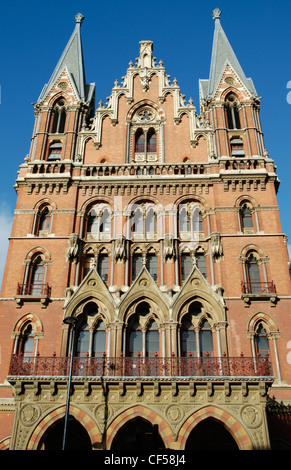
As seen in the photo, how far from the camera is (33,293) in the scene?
919 inches

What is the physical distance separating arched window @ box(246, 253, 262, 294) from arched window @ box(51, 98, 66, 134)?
572 inches

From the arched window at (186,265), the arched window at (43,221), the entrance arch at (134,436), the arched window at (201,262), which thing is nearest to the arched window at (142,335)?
the arched window at (186,265)

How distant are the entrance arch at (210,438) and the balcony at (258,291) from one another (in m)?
5.86

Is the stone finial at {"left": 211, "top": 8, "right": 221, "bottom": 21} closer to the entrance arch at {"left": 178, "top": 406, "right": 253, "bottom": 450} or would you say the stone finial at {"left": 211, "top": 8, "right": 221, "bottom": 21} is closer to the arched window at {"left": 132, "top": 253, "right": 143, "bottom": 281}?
the arched window at {"left": 132, "top": 253, "right": 143, "bottom": 281}

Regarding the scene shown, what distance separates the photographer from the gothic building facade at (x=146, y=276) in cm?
1864

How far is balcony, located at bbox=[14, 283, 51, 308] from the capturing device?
888 inches

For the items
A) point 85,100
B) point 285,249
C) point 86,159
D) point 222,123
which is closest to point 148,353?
point 285,249

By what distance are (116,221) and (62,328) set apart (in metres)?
6.62

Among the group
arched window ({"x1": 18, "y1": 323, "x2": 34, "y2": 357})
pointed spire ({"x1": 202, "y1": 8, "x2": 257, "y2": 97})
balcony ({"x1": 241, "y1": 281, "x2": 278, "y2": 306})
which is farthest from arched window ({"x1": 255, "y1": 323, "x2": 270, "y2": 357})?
pointed spire ({"x1": 202, "y1": 8, "x2": 257, "y2": 97})

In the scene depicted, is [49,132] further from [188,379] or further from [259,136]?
[188,379]

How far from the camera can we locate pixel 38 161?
89.1 ft

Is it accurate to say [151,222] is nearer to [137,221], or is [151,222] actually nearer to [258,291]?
[137,221]

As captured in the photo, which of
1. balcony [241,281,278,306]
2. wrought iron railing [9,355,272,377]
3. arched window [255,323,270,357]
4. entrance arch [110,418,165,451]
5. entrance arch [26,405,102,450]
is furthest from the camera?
balcony [241,281,278,306]

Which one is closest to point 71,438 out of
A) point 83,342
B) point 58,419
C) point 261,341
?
point 58,419
